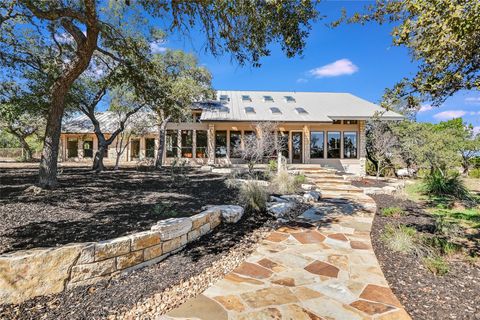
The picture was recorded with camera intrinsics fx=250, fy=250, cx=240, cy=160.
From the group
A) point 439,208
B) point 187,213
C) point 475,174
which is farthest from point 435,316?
point 475,174

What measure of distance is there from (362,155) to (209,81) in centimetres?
1137

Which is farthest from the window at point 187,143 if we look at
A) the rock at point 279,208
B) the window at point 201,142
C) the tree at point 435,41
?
the tree at point 435,41

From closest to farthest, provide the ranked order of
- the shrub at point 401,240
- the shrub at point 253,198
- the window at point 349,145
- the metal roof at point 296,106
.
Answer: the shrub at point 401,240 → the shrub at point 253,198 → the metal roof at point 296,106 → the window at point 349,145

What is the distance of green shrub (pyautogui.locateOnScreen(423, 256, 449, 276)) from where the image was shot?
309cm

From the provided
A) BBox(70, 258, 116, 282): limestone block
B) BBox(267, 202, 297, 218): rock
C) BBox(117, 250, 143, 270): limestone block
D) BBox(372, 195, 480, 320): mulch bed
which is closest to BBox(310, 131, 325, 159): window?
BBox(267, 202, 297, 218): rock

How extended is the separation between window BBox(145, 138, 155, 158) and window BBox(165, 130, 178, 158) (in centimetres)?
157

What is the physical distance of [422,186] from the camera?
30.5 ft

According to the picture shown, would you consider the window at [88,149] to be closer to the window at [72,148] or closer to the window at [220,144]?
the window at [72,148]

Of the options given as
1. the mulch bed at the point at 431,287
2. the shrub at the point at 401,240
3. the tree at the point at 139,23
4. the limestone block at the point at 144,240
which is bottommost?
the mulch bed at the point at 431,287

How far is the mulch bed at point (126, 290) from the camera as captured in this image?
2.32m

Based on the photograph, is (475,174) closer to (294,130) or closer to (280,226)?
(294,130)

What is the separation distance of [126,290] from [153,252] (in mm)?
637

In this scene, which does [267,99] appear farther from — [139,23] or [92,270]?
[92,270]

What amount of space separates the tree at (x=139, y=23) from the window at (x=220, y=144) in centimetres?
1004
